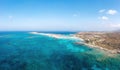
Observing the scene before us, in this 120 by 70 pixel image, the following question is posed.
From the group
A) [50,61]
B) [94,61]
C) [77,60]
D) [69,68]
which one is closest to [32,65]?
[50,61]

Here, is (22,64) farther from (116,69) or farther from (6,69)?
(116,69)

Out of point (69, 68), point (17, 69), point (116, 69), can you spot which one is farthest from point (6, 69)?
point (116, 69)

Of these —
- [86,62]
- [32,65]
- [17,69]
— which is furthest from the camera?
[86,62]

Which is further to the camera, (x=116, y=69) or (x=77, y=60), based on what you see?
(x=77, y=60)

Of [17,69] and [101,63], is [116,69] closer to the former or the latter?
[101,63]

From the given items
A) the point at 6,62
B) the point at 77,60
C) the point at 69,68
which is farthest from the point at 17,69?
the point at 77,60

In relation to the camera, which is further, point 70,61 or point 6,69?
point 70,61

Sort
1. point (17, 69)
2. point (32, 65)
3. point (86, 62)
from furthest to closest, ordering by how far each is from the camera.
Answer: point (86, 62) → point (32, 65) → point (17, 69)
